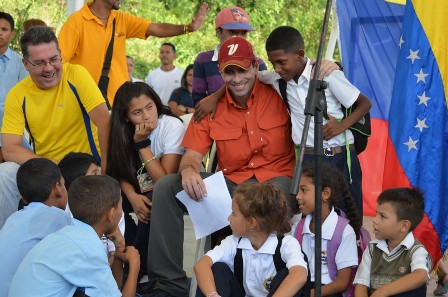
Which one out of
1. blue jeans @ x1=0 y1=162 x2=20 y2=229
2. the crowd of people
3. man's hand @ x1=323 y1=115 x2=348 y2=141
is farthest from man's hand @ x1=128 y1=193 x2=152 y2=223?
man's hand @ x1=323 y1=115 x2=348 y2=141

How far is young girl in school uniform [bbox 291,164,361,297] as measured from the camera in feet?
14.9

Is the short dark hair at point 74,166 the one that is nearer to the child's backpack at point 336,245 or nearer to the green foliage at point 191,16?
the child's backpack at point 336,245

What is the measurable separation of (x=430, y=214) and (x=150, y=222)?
1.56 m

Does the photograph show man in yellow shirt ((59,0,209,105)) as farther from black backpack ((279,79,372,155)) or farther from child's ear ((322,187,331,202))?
child's ear ((322,187,331,202))

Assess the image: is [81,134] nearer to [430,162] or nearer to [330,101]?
[330,101]

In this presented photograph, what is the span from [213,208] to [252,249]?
0.55 metres

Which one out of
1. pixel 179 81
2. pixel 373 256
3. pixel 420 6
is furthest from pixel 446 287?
pixel 179 81

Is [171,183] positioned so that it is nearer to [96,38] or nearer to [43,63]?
[43,63]

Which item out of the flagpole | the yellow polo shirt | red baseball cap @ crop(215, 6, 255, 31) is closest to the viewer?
the flagpole

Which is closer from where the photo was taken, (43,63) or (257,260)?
(257,260)

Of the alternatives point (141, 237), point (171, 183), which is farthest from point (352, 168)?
point (141, 237)

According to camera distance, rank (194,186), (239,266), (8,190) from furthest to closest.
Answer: (8,190) < (194,186) < (239,266)

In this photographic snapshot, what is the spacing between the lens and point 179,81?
12.1 meters

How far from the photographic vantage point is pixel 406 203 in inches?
175
